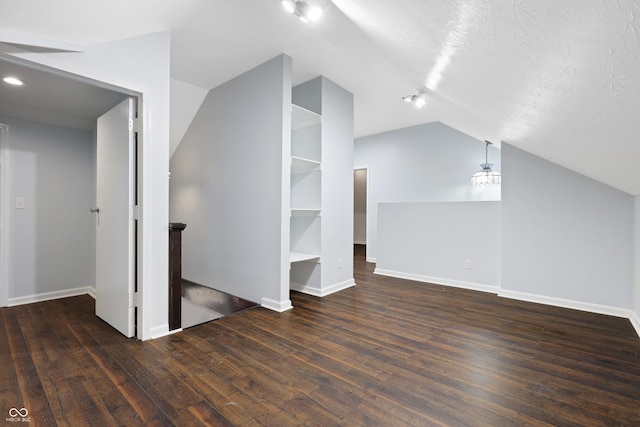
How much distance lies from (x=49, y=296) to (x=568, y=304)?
594cm

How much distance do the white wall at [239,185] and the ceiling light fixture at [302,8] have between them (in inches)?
35.4

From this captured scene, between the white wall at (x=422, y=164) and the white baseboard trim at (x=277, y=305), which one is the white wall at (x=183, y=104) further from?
the white wall at (x=422, y=164)

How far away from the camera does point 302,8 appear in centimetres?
206

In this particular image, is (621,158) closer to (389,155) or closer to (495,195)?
(495,195)

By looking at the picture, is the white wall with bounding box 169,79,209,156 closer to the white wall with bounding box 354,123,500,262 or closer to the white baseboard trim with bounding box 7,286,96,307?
the white baseboard trim with bounding box 7,286,96,307

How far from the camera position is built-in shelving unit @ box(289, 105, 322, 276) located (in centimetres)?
355

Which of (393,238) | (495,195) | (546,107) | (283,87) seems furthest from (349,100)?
(495,195)

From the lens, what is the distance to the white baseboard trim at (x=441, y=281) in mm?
3750

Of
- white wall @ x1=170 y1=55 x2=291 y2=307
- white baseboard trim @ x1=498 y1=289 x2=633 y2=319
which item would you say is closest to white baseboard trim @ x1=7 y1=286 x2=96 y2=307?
white wall @ x1=170 y1=55 x2=291 y2=307

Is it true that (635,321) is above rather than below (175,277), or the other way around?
below

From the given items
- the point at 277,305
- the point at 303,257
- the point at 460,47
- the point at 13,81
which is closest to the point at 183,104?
the point at 13,81

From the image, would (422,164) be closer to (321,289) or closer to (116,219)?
(321,289)

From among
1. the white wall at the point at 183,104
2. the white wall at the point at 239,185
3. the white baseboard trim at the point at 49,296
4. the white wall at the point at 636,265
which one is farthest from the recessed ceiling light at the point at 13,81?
the white wall at the point at 636,265

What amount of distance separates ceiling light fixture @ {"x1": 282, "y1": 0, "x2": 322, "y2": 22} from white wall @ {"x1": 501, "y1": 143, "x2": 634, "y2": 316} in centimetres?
281
